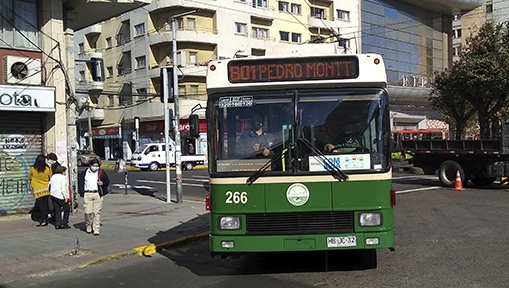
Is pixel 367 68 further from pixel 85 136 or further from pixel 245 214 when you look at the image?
pixel 85 136

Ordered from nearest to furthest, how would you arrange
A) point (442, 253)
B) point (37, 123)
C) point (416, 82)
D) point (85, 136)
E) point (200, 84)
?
1. point (442, 253)
2. point (37, 123)
3. point (200, 84)
4. point (85, 136)
5. point (416, 82)

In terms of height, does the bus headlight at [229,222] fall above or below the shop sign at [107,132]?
below

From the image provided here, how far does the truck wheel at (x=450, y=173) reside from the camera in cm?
1923

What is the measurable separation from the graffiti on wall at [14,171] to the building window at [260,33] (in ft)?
134

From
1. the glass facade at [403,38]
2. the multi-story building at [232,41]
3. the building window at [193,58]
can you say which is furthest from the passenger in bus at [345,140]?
the glass facade at [403,38]

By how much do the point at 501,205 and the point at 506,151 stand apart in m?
3.96

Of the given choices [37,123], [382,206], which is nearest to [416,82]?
[37,123]

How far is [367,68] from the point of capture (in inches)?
273

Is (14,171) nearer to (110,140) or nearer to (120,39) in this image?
(120,39)

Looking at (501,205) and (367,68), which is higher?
(367,68)

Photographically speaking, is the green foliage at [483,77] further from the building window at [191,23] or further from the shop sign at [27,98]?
the building window at [191,23]

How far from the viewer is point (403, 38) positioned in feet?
221

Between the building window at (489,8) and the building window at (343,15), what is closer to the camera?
the building window at (343,15)

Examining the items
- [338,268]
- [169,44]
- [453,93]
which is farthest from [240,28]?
[338,268]
